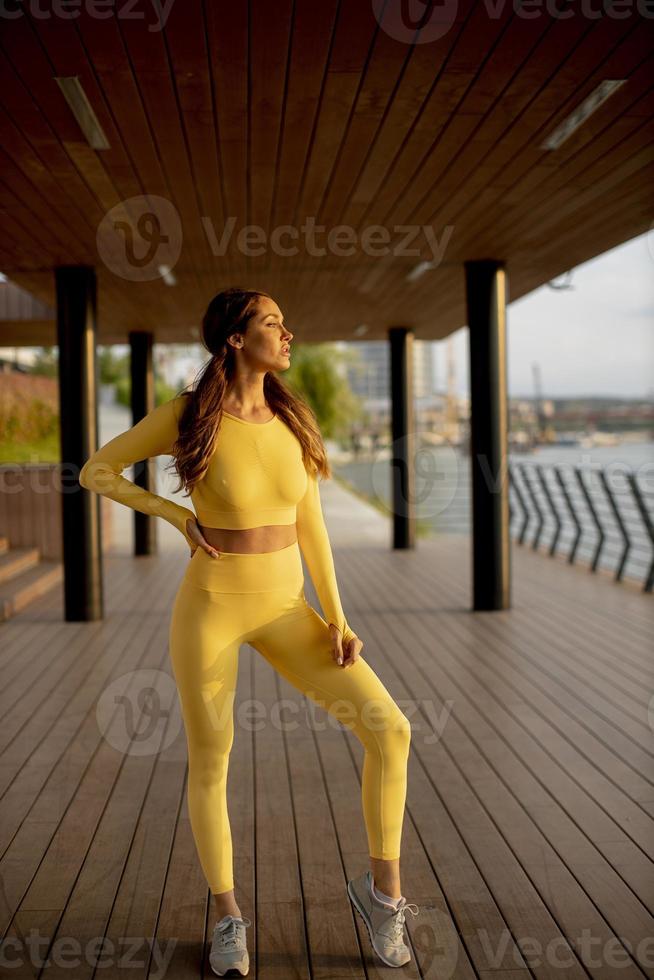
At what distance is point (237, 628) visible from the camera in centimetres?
238

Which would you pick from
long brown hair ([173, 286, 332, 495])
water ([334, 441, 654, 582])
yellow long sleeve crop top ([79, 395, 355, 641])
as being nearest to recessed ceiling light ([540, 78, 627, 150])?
long brown hair ([173, 286, 332, 495])

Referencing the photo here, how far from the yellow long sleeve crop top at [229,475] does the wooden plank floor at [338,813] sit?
883 mm

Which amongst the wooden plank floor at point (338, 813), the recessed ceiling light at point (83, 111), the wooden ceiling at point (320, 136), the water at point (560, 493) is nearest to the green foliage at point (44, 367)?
the wooden ceiling at point (320, 136)

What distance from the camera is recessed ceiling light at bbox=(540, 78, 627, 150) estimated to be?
3770 millimetres

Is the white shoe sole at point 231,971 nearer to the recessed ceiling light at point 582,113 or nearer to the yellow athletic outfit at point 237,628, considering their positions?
the yellow athletic outfit at point 237,628

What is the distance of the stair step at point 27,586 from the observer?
296 inches

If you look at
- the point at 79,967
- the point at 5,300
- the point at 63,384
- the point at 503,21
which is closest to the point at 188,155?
the point at 503,21

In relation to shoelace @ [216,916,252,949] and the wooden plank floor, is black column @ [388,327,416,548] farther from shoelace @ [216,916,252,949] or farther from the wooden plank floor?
shoelace @ [216,916,252,949]

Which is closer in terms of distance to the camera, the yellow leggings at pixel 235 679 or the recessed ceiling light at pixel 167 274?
the yellow leggings at pixel 235 679

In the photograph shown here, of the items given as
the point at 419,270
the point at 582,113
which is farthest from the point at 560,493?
the point at 582,113

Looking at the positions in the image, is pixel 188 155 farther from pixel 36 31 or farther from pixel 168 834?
pixel 168 834

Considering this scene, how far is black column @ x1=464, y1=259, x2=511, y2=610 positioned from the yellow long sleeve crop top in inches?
202

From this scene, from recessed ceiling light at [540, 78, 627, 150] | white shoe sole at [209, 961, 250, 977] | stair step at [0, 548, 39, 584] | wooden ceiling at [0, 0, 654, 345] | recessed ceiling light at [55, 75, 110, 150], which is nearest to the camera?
white shoe sole at [209, 961, 250, 977]

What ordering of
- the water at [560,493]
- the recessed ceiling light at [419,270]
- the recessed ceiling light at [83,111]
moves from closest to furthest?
the recessed ceiling light at [83,111]
the recessed ceiling light at [419,270]
the water at [560,493]
